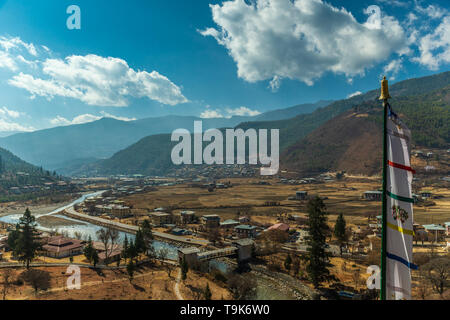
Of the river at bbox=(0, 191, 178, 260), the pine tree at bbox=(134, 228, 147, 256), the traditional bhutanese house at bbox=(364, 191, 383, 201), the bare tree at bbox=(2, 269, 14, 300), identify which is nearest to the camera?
the bare tree at bbox=(2, 269, 14, 300)

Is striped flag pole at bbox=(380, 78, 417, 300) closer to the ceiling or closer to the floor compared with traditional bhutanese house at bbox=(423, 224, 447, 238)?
closer to the ceiling

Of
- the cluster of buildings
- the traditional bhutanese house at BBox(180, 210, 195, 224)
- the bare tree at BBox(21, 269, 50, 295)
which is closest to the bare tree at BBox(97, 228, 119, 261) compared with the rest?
the bare tree at BBox(21, 269, 50, 295)

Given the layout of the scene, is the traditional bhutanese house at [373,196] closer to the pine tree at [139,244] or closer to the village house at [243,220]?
the village house at [243,220]

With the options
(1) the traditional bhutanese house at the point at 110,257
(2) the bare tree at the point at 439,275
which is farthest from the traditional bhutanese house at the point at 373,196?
(1) the traditional bhutanese house at the point at 110,257

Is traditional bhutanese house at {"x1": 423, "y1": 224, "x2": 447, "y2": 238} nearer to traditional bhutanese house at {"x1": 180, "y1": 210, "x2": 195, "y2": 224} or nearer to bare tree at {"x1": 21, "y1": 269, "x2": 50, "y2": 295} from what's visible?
traditional bhutanese house at {"x1": 180, "y1": 210, "x2": 195, "y2": 224}

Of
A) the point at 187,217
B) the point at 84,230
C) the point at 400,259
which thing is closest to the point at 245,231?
the point at 187,217

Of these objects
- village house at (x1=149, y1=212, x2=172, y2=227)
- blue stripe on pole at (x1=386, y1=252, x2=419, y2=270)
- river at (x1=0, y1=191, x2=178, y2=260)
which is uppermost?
blue stripe on pole at (x1=386, y1=252, x2=419, y2=270)

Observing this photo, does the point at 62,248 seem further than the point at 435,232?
No

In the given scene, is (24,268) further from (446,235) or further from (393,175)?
(446,235)

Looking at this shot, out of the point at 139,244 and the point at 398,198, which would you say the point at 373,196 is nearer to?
the point at 139,244

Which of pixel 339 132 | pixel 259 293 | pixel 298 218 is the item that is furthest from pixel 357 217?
pixel 339 132
